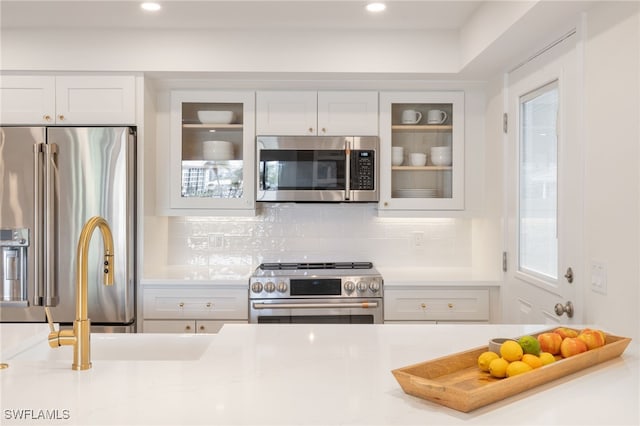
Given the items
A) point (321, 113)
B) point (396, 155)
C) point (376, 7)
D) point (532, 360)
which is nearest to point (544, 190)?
point (396, 155)

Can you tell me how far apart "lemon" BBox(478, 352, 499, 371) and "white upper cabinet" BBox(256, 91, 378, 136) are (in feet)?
7.49

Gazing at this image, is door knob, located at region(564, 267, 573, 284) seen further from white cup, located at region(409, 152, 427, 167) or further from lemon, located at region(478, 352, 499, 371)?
white cup, located at region(409, 152, 427, 167)

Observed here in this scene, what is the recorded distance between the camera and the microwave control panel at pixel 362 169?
3.42m

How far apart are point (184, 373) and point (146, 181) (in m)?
2.15

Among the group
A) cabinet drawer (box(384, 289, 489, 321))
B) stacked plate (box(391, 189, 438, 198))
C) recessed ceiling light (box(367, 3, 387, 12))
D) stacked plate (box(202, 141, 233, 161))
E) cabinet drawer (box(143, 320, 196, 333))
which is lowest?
cabinet drawer (box(143, 320, 196, 333))

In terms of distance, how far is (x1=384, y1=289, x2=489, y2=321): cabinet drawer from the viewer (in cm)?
319

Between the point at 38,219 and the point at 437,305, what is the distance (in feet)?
8.02

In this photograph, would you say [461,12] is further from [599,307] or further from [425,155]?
[599,307]

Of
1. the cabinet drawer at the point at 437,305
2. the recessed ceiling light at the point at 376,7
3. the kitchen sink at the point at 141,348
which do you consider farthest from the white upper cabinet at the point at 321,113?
the kitchen sink at the point at 141,348

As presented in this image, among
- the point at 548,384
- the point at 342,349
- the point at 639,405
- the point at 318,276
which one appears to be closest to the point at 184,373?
the point at 342,349

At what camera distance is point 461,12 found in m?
2.85

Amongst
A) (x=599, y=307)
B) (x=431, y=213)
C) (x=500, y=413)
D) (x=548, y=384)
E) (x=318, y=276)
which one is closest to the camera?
(x=500, y=413)

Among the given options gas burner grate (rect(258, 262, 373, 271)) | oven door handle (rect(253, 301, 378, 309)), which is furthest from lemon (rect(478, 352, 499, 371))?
gas burner grate (rect(258, 262, 373, 271))

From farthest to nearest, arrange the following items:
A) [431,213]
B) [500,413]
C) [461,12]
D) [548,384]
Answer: [431,213] → [461,12] → [548,384] → [500,413]
